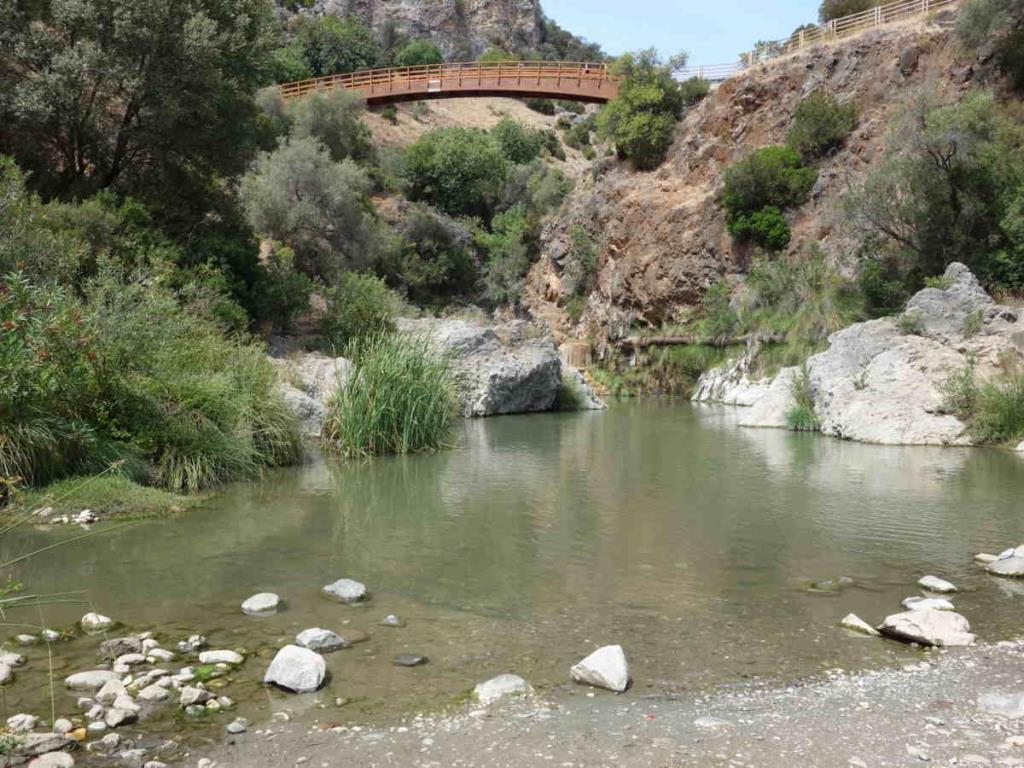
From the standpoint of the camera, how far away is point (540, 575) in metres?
7.75

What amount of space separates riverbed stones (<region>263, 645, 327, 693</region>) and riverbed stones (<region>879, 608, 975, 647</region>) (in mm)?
3848

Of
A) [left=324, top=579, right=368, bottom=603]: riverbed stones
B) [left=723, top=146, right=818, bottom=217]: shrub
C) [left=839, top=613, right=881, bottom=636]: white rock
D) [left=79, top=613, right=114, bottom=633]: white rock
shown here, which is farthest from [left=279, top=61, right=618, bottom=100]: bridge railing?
[left=79, top=613, right=114, bottom=633]: white rock

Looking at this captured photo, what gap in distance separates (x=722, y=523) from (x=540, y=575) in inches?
124

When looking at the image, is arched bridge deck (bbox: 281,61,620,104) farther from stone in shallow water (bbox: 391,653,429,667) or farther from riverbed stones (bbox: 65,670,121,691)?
riverbed stones (bbox: 65,670,121,691)

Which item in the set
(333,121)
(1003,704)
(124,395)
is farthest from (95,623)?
(333,121)

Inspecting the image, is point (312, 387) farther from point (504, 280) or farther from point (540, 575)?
point (504, 280)

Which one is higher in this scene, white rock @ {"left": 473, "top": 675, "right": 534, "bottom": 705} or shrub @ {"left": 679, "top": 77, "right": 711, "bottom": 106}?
shrub @ {"left": 679, "top": 77, "right": 711, "bottom": 106}

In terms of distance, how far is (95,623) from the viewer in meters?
6.16

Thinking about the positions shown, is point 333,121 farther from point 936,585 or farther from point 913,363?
point 936,585

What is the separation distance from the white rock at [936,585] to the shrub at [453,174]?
44.0 meters

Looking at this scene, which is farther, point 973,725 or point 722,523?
point 722,523

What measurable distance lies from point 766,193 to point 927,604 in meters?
30.9

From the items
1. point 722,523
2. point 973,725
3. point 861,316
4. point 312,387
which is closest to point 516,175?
point 861,316

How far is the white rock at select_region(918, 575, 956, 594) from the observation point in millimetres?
7051
